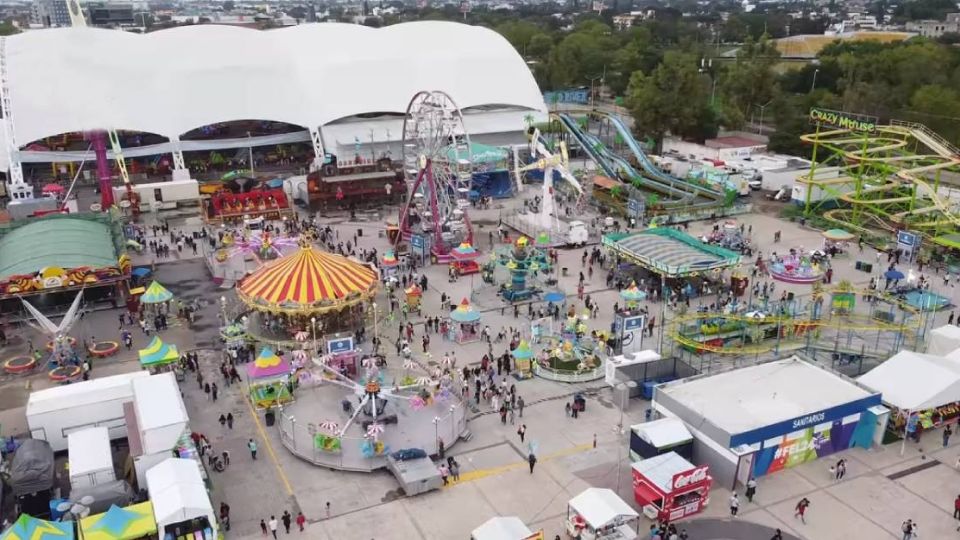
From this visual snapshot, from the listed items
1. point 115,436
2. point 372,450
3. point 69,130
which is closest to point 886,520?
point 372,450

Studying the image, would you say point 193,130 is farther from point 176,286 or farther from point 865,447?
point 865,447

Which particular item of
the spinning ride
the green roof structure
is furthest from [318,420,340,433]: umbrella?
the green roof structure

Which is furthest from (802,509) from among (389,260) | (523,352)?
(389,260)

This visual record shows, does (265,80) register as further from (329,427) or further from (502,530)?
(502,530)

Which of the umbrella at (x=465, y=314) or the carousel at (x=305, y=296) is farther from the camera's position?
the umbrella at (x=465, y=314)

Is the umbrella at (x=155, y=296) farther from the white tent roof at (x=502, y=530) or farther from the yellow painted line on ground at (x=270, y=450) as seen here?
the white tent roof at (x=502, y=530)

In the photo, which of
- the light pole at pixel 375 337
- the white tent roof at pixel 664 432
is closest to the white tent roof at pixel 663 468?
the white tent roof at pixel 664 432
